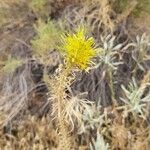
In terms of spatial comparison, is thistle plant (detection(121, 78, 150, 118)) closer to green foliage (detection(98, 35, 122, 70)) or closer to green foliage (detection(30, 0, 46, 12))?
green foliage (detection(98, 35, 122, 70))

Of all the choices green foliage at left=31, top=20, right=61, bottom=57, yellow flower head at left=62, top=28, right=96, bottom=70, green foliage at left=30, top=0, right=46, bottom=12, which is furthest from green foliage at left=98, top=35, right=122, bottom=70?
yellow flower head at left=62, top=28, right=96, bottom=70

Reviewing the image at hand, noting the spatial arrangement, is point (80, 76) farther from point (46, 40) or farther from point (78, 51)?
point (78, 51)

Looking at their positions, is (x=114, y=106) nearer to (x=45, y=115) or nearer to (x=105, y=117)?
(x=105, y=117)

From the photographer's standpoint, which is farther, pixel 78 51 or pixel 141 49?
pixel 141 49

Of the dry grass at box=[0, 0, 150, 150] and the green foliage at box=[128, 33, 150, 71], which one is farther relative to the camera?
the green foliage at box=[128, 33, 150, 71]

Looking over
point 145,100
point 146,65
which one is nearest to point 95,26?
point 146,65

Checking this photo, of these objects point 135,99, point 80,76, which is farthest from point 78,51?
point 80,76

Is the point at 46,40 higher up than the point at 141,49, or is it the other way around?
the point at 46,40
